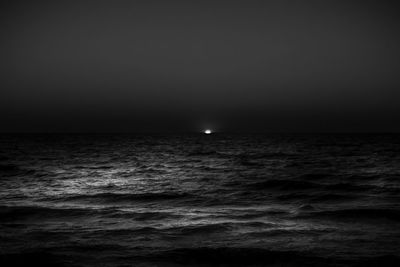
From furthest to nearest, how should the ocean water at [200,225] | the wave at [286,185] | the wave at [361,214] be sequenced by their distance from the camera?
1. the wave at [286,185]
2. the wave at [361,214]
3. the ocean water at [200,225]

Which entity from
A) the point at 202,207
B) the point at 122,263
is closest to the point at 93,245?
the point at 122,263

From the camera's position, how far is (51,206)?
592 inches

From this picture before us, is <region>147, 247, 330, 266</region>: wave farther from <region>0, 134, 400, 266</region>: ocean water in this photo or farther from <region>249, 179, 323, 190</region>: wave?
<region>249, 179, 323, 190</region>: wave

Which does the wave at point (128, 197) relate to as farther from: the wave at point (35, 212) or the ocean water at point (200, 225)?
the wave at point (35, 212)

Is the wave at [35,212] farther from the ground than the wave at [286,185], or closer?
farther from the ground

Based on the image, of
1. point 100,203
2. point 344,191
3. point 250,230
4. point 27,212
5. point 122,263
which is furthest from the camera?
point 344,191

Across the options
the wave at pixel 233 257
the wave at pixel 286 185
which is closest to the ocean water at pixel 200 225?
the wave at pixel 233 257

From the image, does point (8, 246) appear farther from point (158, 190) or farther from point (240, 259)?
point (158, 190)

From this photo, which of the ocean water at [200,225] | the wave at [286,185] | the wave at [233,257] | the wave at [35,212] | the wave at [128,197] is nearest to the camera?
the wave at [233,257]

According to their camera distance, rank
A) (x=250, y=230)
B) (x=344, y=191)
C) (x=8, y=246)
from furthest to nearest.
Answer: (x=344, y=191) < (x=250, y=230) < (x=8, y=246)

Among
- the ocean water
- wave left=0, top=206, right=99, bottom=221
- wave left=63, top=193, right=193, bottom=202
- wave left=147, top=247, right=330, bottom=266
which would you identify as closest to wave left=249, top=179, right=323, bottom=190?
the ocean water

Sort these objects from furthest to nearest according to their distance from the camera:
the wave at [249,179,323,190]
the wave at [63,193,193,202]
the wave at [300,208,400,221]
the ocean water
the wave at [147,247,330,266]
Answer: the wave at [249,179,323,190] < the wave at [63,193,193,202] < the wave at [300,208,400,221] < the ocean water < the wave at [147,247,330,266]

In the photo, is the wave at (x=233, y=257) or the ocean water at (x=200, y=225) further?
the ocean water at (x=200, y=225)

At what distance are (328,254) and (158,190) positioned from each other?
12688 millimetres
